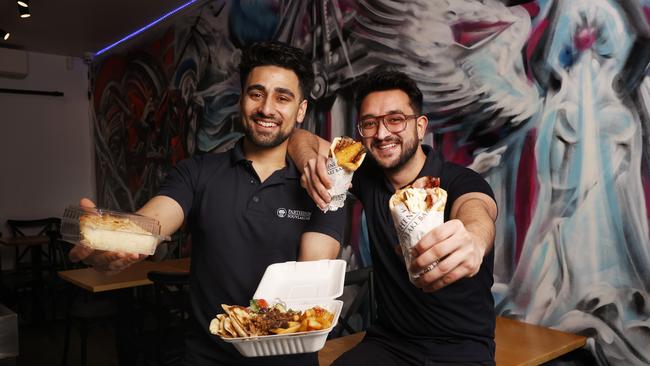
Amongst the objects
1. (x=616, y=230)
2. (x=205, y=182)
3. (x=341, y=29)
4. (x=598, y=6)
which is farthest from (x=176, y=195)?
(x=341, y=29)

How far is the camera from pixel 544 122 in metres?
2.54

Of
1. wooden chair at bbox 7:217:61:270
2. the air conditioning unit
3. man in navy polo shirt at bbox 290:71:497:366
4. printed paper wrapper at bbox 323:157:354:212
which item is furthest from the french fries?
the air conditioning unit

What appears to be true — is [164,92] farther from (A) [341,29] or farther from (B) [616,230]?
(B) [616,230]

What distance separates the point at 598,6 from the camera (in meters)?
2.34

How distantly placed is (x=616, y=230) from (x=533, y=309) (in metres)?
0.62

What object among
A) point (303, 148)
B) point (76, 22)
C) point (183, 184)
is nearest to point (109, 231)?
point (183, 184)

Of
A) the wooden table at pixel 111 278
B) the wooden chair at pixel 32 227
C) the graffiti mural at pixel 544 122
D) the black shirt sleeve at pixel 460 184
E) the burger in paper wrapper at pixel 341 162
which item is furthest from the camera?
the wooden chair at pixel 32 227

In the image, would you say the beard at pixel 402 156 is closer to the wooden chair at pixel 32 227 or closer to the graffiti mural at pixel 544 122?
the graffiti mural at pixel 544 122

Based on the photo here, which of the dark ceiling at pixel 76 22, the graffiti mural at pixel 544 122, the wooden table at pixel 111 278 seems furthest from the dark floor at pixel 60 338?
the dark ceiling at pixel 76 22

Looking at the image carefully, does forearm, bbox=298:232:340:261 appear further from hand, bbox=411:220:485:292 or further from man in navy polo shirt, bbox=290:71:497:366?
hand, bbox=411:220:485:292

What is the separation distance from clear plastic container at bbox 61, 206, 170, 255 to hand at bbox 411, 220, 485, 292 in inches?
29.5

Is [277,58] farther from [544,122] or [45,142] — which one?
[45,142]

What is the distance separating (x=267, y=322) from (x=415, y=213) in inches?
17.3

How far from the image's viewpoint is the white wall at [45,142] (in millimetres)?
7637
